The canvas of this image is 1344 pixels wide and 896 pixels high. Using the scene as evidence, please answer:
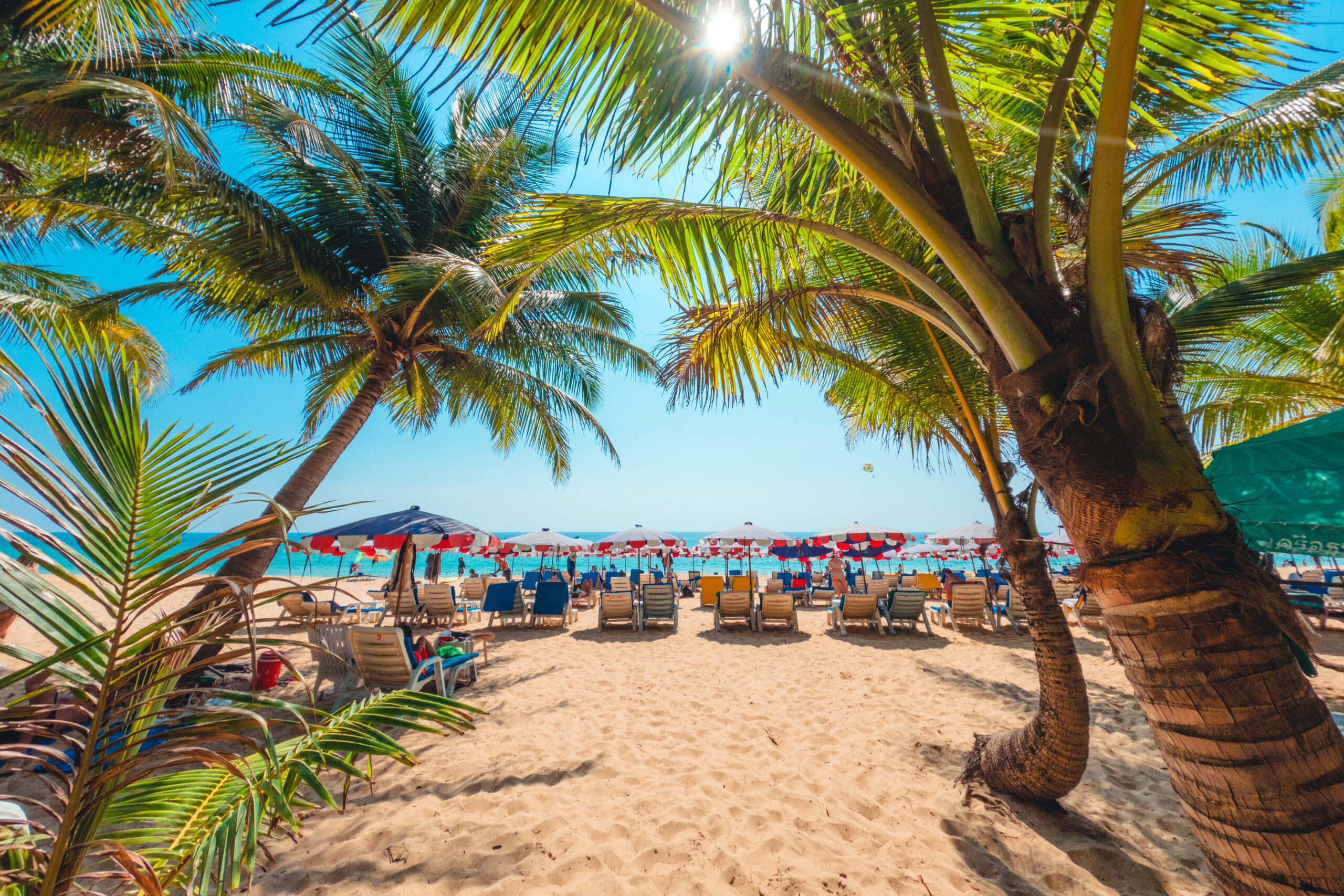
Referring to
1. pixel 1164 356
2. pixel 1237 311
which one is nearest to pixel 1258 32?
pixel 1164 356

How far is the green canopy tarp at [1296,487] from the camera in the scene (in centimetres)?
284

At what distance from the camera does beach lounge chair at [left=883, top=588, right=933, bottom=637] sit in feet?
29.3

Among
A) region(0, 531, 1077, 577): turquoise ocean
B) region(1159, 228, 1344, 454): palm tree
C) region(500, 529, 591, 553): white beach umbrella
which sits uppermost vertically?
region(1159, 228, 1344, 454): palm tree

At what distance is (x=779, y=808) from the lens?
3.19 meters

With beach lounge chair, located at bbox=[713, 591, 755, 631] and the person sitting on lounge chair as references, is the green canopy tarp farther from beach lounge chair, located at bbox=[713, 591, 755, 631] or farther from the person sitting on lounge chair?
beach lounge chair, located at bbox=[713, 591, 755, 631]

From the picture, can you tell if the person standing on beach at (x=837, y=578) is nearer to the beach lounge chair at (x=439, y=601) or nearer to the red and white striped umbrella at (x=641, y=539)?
the red and white striped umbrella at (x=641, y=539)

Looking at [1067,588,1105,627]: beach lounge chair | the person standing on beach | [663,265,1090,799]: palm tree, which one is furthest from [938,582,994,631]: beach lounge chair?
[663,265,1090,799]: palm tree

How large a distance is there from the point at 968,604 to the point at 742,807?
8009 mm

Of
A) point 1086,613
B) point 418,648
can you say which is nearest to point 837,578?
point 1086,613

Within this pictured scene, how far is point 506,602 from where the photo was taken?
1010cm

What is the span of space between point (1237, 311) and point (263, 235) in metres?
8.99

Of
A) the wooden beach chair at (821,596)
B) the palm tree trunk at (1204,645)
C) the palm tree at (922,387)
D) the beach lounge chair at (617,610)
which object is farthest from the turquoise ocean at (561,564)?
the palm tree trunk at (1204,645)

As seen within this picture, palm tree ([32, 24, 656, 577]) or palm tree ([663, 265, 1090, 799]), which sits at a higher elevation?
palm tree ([32, 24, 656, 577])

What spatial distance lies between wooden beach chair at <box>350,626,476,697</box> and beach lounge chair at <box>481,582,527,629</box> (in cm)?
494
